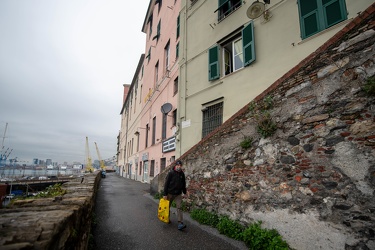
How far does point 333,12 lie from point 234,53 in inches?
164

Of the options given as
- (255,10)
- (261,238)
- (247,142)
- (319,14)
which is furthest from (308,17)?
(261,238)

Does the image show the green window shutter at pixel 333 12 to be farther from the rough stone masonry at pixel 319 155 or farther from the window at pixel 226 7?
the window at pixel 226 7

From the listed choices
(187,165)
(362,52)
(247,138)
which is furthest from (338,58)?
(187,165)

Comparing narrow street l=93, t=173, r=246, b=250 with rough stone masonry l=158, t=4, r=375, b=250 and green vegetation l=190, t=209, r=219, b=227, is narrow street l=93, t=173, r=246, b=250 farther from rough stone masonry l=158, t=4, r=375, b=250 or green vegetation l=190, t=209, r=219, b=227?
rough stone masonry l=158, t=4, r=375, b=250

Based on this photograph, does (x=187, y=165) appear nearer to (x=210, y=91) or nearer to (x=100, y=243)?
(x=100, y=243)

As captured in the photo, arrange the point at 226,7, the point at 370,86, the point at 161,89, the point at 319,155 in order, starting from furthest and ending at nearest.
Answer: the point at 161,89 → the point at 226,7 → the point at 319,155 → the point at 370,86

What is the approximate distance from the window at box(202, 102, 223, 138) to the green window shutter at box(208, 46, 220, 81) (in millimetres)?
1504

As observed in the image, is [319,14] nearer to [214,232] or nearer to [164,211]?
[214,232]

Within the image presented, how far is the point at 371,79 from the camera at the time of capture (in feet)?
10.7

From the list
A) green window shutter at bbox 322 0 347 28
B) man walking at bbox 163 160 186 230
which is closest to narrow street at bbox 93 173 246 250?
man walking at bbox 163 160 186 230

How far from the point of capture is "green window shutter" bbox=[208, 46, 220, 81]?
9844 millimetres

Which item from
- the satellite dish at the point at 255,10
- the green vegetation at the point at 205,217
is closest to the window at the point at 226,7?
the satellite dish at the point at 255,10

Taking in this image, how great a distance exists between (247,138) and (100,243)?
4259mm

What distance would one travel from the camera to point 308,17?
21.9 ft
